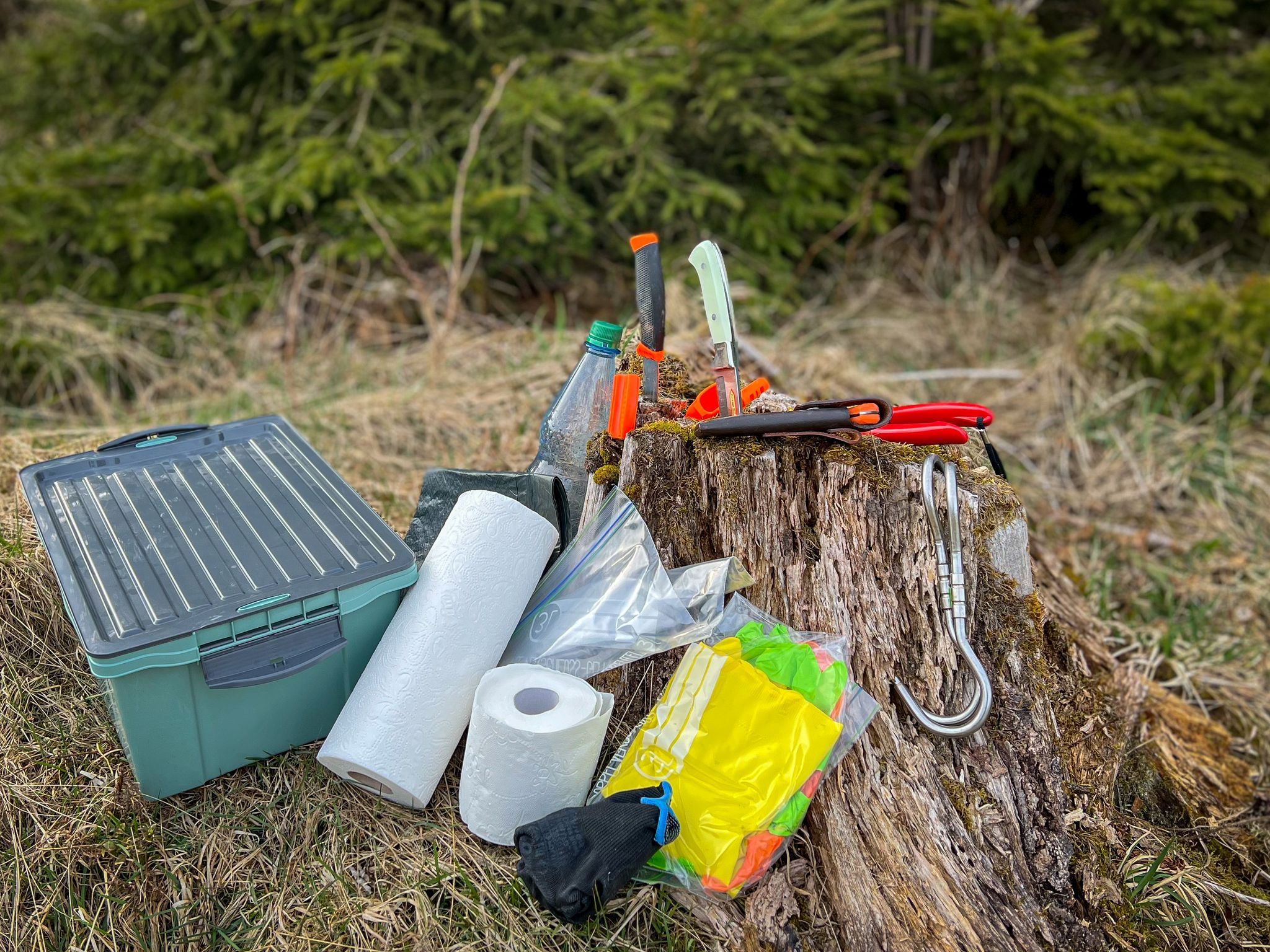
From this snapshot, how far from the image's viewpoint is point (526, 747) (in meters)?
1.73

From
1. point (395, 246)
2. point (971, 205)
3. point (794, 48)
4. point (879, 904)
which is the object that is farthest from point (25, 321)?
point (971, 205)

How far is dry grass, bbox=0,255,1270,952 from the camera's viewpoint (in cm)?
174

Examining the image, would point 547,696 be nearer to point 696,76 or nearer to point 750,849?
point 750,849

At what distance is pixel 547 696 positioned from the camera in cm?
186

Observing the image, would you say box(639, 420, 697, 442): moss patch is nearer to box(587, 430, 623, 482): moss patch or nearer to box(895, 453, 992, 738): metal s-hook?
box(587, 430, 623, 482): moss patch

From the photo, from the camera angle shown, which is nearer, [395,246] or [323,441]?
[323,441]

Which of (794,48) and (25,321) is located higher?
(794,48)

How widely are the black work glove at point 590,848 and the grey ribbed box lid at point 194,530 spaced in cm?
63

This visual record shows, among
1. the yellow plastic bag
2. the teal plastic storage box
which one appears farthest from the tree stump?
the teal plastic storage box

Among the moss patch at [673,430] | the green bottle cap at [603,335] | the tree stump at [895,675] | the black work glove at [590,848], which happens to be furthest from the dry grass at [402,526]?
the green bottle cap at [603,335]

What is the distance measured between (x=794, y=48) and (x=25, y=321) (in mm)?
4228

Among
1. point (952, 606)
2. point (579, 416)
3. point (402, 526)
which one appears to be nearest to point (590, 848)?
point (952, 606)

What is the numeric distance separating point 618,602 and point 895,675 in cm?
61

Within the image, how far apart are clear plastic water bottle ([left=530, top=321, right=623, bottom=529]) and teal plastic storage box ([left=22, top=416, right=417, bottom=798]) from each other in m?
0.51
